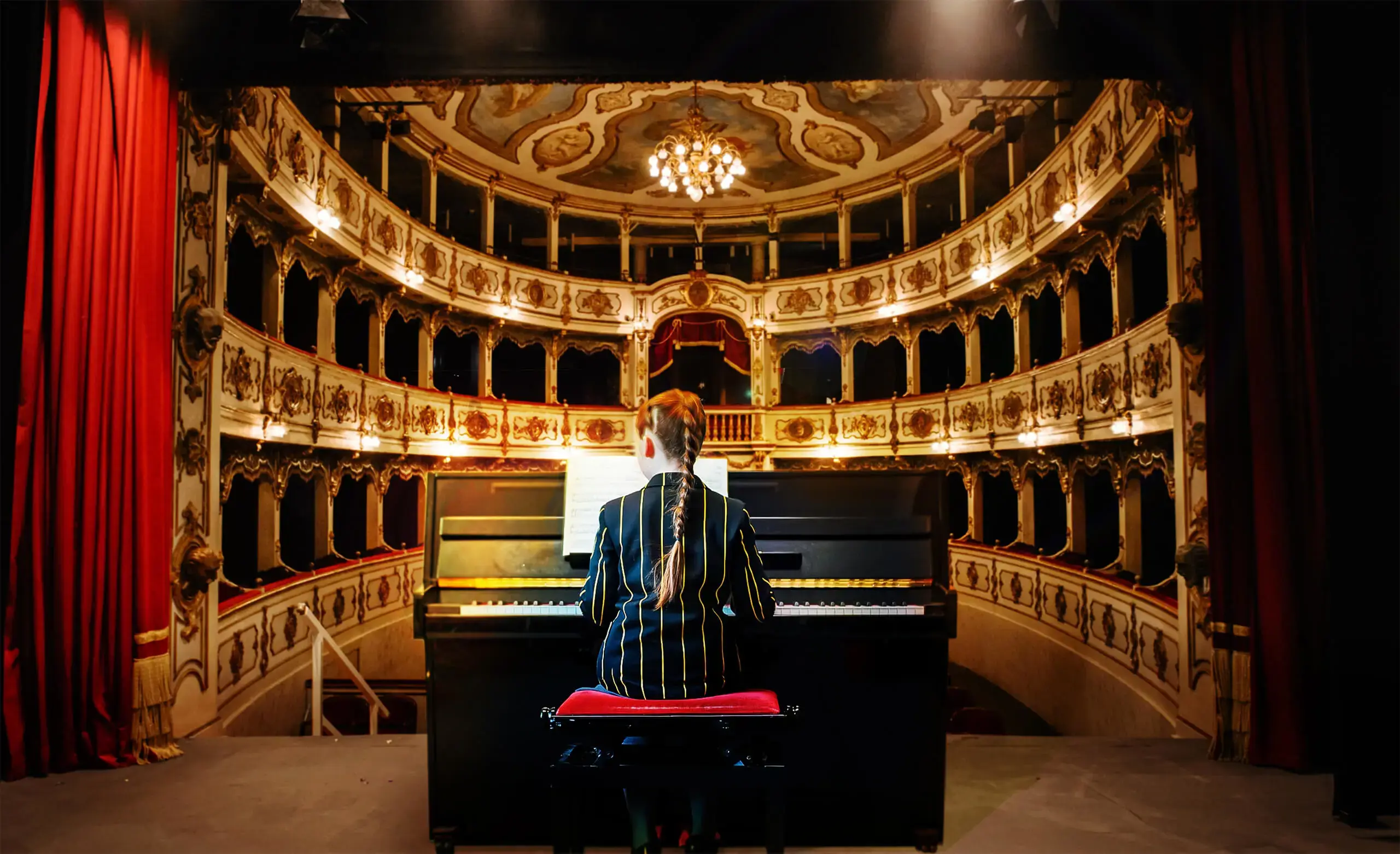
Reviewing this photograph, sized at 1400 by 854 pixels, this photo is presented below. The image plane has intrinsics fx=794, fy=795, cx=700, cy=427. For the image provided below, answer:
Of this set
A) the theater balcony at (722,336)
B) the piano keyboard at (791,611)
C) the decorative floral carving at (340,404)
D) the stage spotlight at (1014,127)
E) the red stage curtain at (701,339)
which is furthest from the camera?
the red stage curtain at (701,339)

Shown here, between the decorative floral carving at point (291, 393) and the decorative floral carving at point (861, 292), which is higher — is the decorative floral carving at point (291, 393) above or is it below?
below

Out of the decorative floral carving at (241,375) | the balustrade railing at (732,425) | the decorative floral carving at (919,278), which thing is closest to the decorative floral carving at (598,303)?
the balustrade railing at (732,425)

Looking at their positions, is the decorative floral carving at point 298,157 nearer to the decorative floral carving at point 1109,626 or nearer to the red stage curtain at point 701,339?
the red stage curtain at point 701,339

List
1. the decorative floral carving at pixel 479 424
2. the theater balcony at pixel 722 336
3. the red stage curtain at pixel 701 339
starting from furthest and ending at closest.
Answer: the red stage curtain at pixel 701 339
the decorative floral carving at pixel 479 424
the theater balcony at pixel 722 336

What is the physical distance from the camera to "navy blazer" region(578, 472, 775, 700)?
2.60 m

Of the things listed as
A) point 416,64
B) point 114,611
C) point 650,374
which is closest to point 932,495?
point 416,64

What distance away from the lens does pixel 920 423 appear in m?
13.7

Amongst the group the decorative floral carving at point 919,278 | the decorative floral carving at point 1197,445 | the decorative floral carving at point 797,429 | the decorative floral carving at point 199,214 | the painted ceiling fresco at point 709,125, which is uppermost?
the painted ceiling fresco at point 709,125

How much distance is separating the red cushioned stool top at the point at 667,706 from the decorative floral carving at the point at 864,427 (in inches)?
483

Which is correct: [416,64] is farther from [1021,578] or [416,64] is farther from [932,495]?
[1021,578]

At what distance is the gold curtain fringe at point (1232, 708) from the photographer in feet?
13.5

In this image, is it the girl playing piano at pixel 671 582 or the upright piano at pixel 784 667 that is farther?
the upright piano at pixel 784 667

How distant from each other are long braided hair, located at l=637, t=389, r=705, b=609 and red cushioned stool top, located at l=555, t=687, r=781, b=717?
1.02ft

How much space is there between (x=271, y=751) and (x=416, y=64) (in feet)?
12.6
